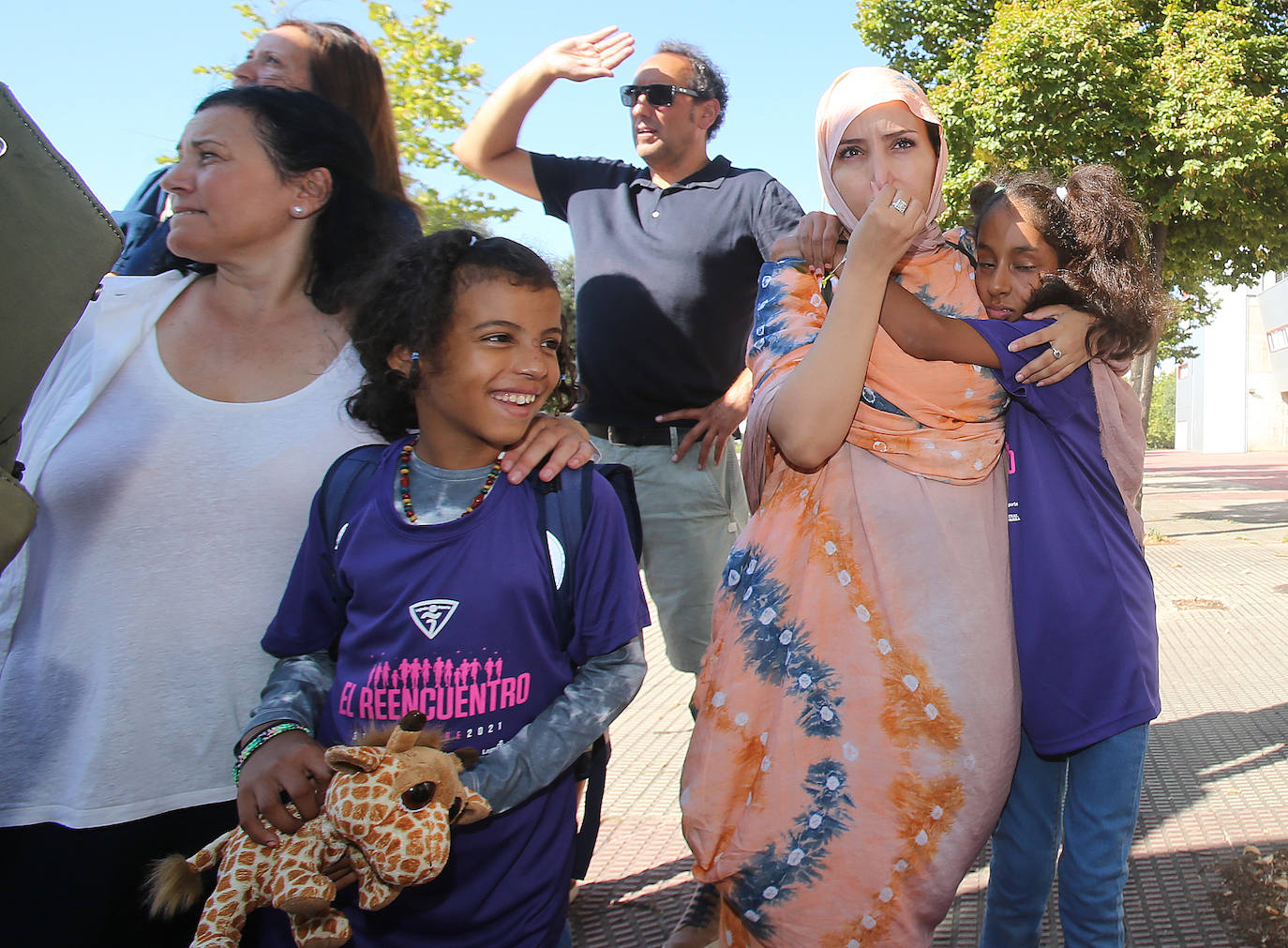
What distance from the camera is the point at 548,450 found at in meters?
1.79

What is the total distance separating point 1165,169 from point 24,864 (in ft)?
39.9

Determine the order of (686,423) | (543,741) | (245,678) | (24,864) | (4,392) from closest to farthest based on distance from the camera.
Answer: (4,392)
(543,741)
(24,864)
(245,678)
(686,423)

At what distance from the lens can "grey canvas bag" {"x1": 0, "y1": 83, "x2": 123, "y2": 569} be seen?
0.98 meters

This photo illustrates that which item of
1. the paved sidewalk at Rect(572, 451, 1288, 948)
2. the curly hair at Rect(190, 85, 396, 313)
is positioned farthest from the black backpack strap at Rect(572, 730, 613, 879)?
the paved sidewalk at Rect(572, 451, 1288, 948)

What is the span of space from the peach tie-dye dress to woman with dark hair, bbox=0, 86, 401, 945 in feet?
2.87

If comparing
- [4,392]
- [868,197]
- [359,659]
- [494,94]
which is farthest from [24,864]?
[494,94]

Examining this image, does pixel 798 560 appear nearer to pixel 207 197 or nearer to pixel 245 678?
pixel 245 678

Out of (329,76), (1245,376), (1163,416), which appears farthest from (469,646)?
(1163,416)

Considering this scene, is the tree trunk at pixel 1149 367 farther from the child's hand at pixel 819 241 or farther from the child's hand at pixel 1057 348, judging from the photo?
the child's hand at pixel 819 241

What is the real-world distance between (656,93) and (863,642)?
2.16 meters

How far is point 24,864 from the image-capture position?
167cm

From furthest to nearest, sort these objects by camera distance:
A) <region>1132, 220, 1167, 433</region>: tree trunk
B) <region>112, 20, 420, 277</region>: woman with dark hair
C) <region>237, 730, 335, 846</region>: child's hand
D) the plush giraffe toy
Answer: <region>1132, 220, 1167, 433</region>: tree trunk, <region>112, 20, 420, 277</region>: woman with dark hair, <region>237, 730, 335, 846</region>: child's hand, the plush giraffe toy

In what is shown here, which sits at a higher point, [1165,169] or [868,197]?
[1165,169]

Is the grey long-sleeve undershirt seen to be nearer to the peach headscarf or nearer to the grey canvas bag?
the grey canvas bag
